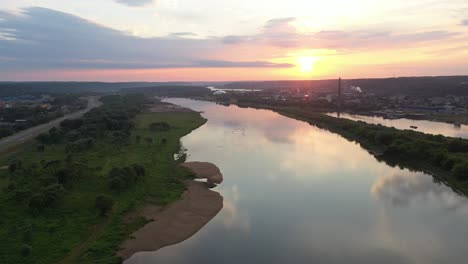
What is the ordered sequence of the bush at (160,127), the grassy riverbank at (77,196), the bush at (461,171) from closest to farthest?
the grassy riverbank at (77,196) → the bush at (461,171) → the bush at (160,127)

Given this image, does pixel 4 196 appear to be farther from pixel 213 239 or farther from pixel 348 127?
pixel 348 127


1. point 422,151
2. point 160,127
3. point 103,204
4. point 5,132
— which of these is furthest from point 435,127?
point 5,132

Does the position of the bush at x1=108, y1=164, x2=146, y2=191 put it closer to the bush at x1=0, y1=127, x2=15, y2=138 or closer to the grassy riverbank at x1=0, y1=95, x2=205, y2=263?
the grassy riverbank at x1=0, y1=95, x2=205, y2=263

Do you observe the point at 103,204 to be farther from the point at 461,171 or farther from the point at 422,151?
the point at 422,151

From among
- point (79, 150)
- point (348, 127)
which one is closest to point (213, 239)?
point (79, 150)

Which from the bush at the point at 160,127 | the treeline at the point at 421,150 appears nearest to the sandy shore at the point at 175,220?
the treeline at the point at 421,150

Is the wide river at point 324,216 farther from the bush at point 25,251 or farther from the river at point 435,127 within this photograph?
the river at point 435,127
